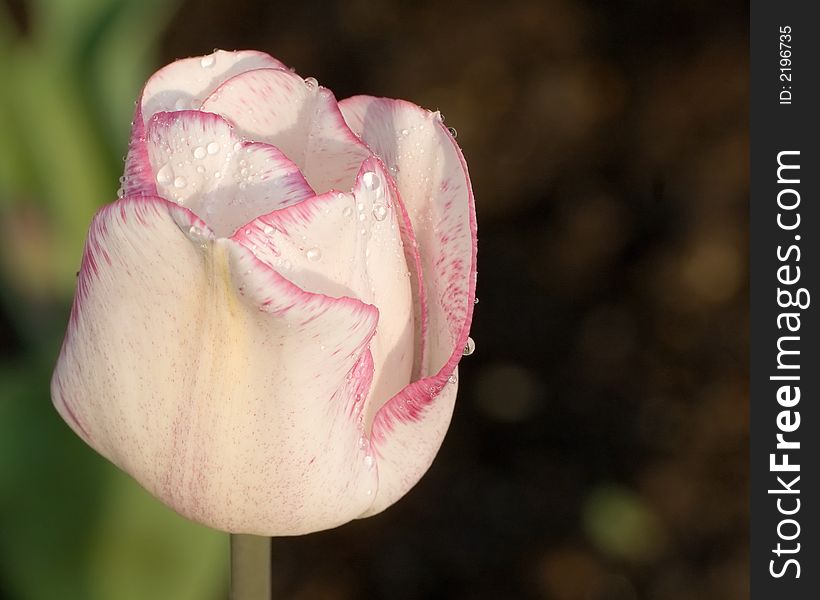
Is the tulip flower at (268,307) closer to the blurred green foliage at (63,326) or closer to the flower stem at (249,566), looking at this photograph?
the flower stem at (249,566)

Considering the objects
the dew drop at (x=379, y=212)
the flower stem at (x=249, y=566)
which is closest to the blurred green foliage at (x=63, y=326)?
the flower stem at (x=249, y=566)

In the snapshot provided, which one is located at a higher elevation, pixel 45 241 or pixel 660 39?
pixel 660 39

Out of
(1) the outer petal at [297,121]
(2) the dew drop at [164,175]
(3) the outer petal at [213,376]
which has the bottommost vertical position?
(3) the outer petal at [213,376]

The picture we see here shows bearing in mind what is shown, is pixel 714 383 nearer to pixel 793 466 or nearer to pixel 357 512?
pixel 793 466

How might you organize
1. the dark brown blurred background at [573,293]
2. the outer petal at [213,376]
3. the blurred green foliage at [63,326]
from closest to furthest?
the outer petal at [213,376], the blurred green foliage at [63,326], the dark brown blurred background at [573,293]

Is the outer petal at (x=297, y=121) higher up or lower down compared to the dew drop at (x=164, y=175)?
higher up

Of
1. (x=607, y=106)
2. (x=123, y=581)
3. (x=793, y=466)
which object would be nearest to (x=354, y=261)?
(x=123, y=581)
